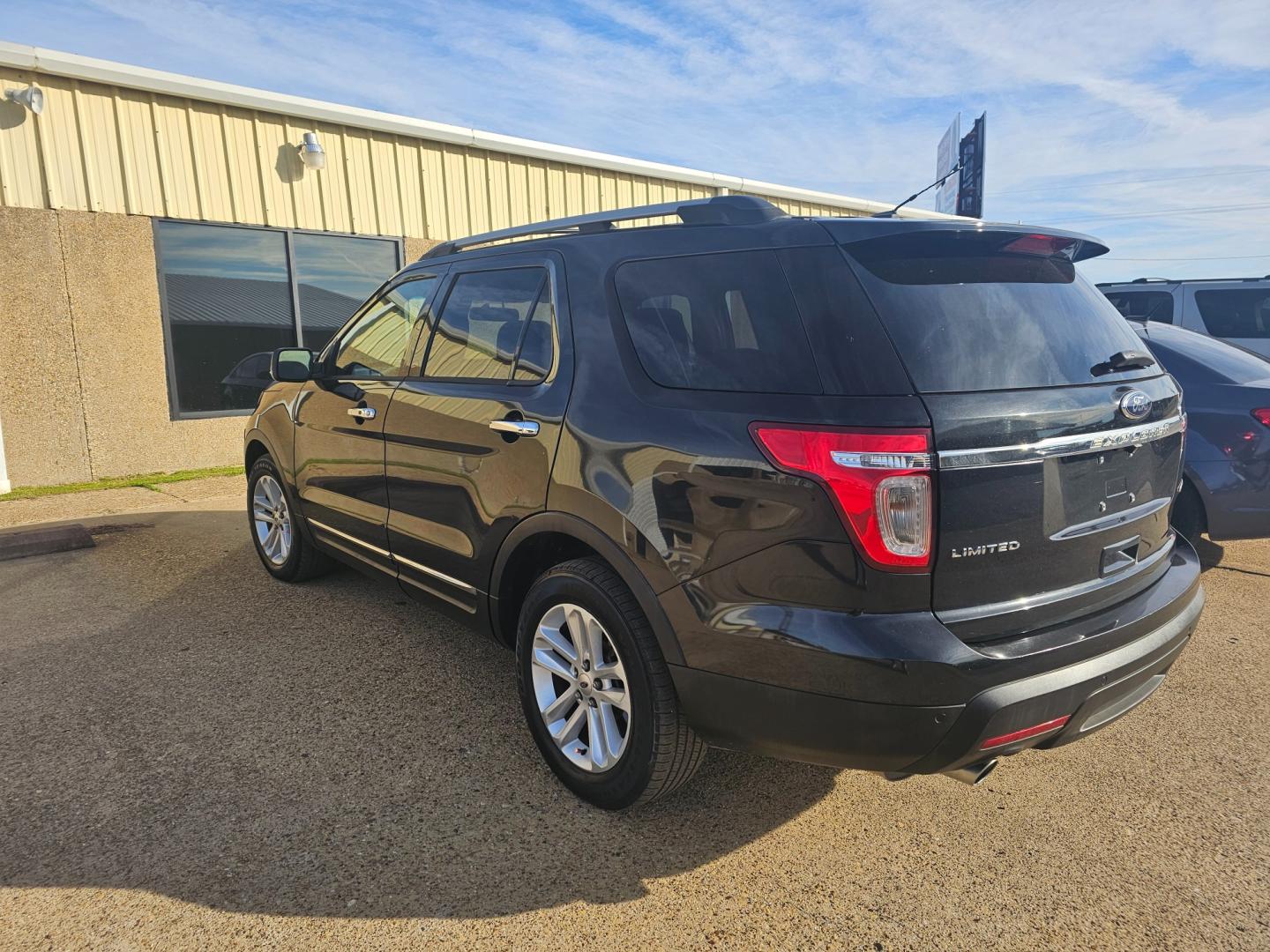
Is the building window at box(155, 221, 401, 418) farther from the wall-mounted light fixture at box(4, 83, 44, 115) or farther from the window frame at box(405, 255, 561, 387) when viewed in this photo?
the window frame at box(405, 255, 561, 387)

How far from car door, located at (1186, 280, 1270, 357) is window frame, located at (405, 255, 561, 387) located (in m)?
9.20

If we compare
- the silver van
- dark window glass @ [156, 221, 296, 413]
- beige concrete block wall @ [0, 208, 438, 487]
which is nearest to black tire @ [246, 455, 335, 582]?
dark window glass @ [156, 221, 296, 413]

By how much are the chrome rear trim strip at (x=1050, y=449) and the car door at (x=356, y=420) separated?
2433 millimetres

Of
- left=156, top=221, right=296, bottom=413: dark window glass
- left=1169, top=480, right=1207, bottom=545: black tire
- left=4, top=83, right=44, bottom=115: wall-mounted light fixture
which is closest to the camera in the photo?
left=1169, top=480, right=1207, bottom=545: black tire

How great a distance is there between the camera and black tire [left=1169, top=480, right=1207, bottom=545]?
470cm

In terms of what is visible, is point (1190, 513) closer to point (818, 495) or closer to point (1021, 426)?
point (1021, 426)

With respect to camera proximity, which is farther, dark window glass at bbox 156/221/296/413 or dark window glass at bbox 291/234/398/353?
dark window glass at bbox 291/234/398/353

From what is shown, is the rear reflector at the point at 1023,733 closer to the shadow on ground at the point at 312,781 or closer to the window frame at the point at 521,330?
the shadow on ground at the point at 312,781

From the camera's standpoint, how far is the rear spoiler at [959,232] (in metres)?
2.30

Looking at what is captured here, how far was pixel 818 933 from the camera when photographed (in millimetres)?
2174

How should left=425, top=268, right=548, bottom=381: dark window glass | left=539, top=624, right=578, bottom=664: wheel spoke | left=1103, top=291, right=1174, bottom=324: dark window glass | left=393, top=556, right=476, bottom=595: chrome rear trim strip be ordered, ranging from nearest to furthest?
left=539, top=624, right=578, bottom=664: wheel spoke < left=425, top=268, right=548, bottom=381: dark window glass < left=393, top=556, right=476, bottom=595: chrome rear trim strip < left=1103, top=291, right=1174, bottom=324: dark window glass

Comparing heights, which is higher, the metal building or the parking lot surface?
Result: the metal building

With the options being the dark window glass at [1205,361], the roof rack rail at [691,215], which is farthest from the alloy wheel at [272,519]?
the dark window glass at [1205,361]

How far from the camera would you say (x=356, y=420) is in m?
3.93
